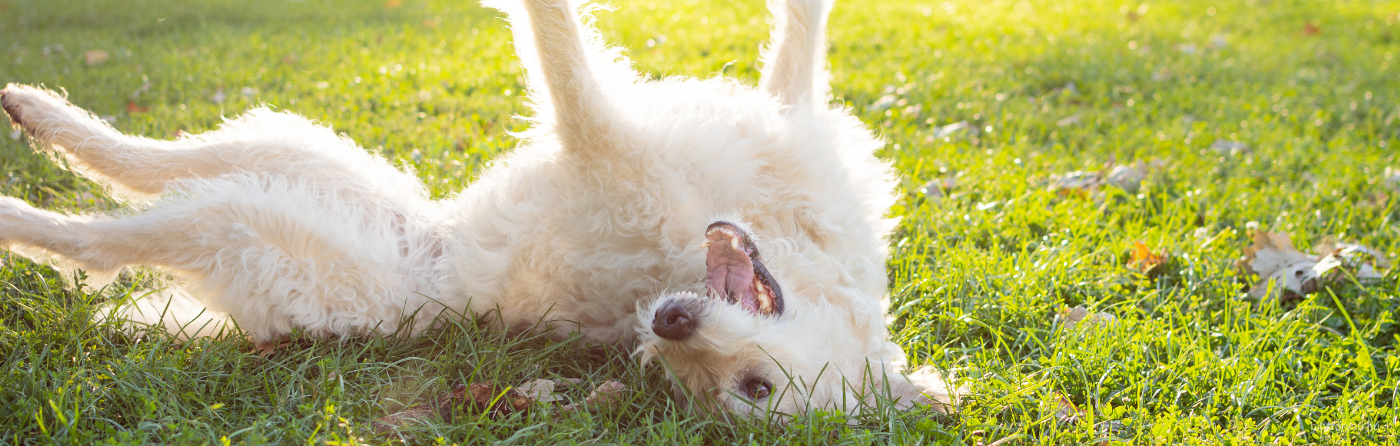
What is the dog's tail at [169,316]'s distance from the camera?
93.4 inches

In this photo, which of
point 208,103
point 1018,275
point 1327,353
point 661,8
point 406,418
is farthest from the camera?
point 661,8

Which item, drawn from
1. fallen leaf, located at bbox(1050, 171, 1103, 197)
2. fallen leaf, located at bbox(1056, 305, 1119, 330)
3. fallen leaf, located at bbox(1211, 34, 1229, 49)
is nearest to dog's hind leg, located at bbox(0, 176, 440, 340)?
fallen leaf, located at bbox(1056, 305, 1119, 330)

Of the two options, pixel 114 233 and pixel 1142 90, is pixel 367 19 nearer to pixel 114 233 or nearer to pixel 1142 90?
pixel 114 233

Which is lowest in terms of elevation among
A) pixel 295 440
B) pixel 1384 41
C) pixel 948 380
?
pixel 295 440

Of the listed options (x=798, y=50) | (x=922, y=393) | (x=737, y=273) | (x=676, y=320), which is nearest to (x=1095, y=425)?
(x=922, y=393)

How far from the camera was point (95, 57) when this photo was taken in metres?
5.68

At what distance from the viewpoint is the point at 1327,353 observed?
268cm

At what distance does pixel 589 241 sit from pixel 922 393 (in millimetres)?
1020

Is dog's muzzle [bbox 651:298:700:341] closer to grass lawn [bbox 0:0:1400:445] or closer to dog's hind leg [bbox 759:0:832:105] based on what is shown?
grass lawn [bbox 0:0:1400:445]

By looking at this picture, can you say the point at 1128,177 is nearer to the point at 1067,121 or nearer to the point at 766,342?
the point at 1067,121

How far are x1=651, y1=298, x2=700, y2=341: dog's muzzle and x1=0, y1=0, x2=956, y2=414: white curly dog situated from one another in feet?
0.29

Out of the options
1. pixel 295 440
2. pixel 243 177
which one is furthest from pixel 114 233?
pixel 295 440

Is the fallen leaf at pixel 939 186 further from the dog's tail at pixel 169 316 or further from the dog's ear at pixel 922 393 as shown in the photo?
the dog's tail at pixel 169 316

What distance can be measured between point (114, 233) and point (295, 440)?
942 mm
